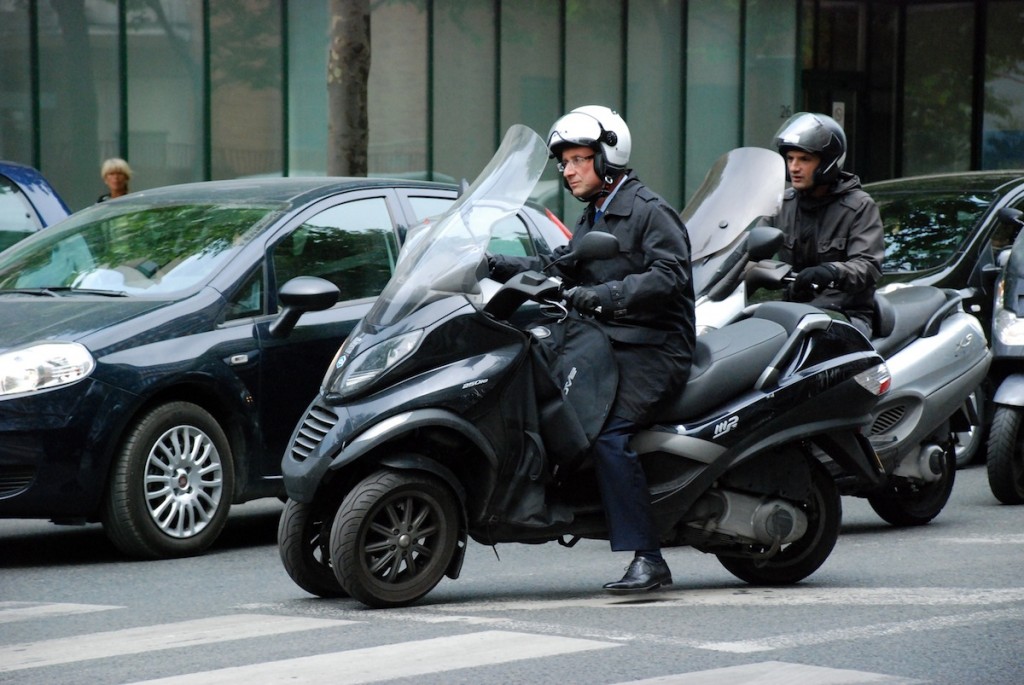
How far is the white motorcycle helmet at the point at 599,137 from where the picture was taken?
6746mm

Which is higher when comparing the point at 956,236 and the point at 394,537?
the point at 956,236

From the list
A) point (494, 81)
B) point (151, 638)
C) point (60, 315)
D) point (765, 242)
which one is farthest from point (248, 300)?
point (494, 81)

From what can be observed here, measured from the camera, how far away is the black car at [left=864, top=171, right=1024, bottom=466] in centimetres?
1159

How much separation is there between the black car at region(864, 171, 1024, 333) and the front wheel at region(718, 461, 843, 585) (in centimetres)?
463

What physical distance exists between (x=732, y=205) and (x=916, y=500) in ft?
5.89

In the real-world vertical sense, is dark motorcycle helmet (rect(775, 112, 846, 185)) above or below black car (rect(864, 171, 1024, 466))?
above

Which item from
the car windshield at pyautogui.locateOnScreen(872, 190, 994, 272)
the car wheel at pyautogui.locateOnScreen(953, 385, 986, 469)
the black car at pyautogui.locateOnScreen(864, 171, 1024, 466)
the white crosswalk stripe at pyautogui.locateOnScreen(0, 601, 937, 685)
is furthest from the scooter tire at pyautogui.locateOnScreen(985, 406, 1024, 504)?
the white crosswalk stripe at pyautogui.locateOnScreen(0, 601, 937, 685)

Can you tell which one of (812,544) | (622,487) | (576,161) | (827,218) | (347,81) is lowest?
(812,544)

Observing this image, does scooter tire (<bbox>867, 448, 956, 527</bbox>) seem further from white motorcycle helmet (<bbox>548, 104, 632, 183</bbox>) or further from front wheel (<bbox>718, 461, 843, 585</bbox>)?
white motorcycle helmet (<bbox>548, 104, 632, 183</bbox>)

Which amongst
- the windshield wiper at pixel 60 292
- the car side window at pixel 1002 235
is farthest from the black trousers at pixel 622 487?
the car side window at pixel 1002 235

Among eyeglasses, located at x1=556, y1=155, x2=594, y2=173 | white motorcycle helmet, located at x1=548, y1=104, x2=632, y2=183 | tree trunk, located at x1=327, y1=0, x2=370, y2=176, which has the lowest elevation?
eyeglasses, located at x1=556, y1=155, x2=594, y2=173

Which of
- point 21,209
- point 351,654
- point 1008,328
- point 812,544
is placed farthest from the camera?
point 21,209

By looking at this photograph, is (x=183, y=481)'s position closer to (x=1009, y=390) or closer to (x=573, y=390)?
(x=573, y=390)

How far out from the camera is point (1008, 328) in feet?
33.2
